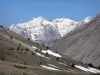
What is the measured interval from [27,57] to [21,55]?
2.12 metres

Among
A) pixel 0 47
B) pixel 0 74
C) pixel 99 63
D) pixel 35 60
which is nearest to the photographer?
pixel 0 74

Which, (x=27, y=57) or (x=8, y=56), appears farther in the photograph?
(x=27, y=57)

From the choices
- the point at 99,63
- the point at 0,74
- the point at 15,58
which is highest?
the point at 99,63

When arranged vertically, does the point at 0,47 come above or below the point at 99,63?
below

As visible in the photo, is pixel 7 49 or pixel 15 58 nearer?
pixel 15 58

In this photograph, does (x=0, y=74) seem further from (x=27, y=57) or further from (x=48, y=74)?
(x=27, y=57)

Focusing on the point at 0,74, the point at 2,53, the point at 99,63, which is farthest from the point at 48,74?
the point at 99,63

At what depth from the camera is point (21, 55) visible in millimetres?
86312

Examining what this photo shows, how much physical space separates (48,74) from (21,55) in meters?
41.3

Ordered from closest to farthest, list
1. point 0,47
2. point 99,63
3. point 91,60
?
point 0,47 → point 99,63 → point 91,60

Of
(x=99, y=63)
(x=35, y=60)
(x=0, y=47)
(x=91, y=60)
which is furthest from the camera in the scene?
(x=91, y=60)

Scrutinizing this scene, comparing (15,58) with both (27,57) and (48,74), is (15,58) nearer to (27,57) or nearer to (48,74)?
(27,57)

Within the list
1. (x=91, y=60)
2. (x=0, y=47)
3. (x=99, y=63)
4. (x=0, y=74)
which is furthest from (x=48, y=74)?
(x=91, y=60)

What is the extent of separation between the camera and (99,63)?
184 m
